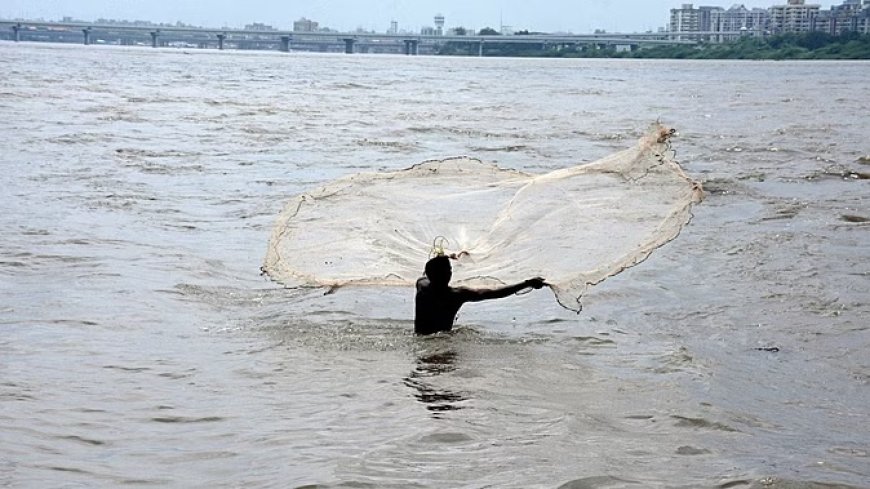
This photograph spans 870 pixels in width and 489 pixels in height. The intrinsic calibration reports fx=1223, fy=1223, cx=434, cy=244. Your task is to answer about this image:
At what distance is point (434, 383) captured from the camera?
7559 mm

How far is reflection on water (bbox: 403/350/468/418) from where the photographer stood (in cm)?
710

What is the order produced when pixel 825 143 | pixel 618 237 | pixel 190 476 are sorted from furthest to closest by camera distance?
pixel 825 143 → pixel 618 237 → pixel 190 476

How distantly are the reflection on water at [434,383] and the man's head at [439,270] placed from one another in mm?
546

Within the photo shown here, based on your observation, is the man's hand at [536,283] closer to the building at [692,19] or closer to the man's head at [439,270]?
the man's head at [439,270]

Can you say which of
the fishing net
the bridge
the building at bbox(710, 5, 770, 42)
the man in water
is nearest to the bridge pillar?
the bridge

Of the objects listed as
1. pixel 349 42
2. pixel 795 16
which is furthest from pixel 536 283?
pixel 795 16

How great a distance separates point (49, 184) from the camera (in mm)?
17031

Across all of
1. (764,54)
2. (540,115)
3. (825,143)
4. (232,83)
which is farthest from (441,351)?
(764,54)

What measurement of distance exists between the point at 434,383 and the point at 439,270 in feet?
2.36

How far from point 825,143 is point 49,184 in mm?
15050

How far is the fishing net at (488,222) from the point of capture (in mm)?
8016

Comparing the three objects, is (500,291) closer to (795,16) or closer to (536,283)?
(536,283)

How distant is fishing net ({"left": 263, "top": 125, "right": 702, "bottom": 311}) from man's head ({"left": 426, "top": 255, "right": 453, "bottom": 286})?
245mm

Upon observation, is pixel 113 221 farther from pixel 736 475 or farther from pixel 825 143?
pixel 825 143
